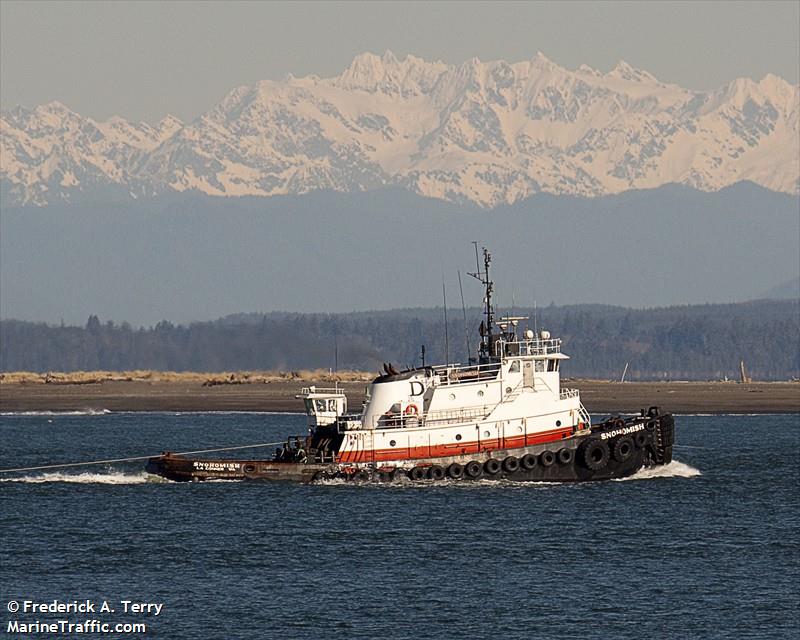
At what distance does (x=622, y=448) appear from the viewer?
7325cm

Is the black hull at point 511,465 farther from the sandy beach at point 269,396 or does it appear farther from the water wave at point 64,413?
the water wave at point 64,413

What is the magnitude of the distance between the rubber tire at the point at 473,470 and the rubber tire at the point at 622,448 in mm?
5628

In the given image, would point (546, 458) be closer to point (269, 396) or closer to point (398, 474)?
point (398, 474)

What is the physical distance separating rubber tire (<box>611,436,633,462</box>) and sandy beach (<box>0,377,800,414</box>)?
178ft

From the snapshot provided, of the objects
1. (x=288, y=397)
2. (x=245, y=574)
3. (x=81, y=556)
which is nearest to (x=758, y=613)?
(x=245, y=574)

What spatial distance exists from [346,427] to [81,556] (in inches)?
716

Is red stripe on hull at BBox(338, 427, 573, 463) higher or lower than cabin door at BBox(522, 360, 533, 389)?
lower

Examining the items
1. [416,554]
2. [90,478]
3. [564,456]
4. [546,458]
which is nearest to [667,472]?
[564,456]

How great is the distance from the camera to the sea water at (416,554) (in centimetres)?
4691

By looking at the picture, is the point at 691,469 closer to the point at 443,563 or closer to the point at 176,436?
the point at 443,563

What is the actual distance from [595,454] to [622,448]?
137 cm

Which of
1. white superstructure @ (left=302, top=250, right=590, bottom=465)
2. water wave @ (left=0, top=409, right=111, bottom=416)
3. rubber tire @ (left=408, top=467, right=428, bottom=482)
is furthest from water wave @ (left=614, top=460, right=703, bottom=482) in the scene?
water wave @ (left=0, top=409, right=111, bottom=416)

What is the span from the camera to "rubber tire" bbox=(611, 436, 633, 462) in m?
72.8

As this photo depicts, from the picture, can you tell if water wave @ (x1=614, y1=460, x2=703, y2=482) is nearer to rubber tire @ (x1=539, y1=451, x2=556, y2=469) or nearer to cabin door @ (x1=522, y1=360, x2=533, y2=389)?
rubber tire @ (x1=539, y1=451, x2=556, y2=469)
